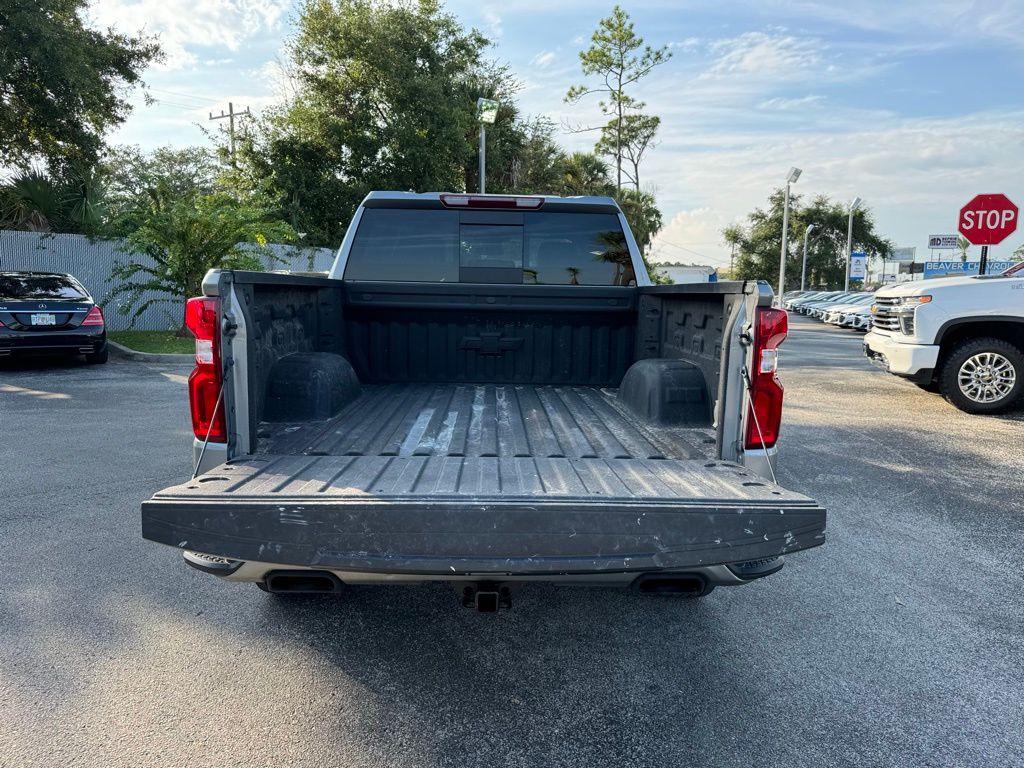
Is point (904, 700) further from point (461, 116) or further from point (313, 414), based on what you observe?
point (461, 116)

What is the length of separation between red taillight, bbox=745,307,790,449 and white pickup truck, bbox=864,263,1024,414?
268 inches

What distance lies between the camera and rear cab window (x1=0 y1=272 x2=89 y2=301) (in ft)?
36.9

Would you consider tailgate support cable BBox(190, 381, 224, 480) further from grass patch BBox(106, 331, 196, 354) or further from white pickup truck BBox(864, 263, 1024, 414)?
grass patch BBox(106, 331, 196, 354)

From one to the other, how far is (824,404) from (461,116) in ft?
66.7

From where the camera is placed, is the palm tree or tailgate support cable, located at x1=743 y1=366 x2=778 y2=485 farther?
the palm tree

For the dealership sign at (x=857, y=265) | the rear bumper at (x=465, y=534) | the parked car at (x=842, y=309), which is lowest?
the rear bumper at (x=465, y=534)

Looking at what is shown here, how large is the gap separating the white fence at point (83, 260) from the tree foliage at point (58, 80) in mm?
2919

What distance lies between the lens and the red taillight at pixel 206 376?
9.13ft

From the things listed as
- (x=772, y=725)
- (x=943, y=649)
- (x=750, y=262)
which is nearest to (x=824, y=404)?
(x=943, y=649)

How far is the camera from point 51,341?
11.2 m

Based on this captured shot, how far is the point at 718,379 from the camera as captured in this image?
132 inches

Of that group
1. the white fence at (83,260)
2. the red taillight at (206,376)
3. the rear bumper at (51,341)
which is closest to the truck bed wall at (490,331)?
the red taillight at (206,376)

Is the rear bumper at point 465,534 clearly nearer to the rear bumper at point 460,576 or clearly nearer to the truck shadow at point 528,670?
the rear bumper at point 460,576

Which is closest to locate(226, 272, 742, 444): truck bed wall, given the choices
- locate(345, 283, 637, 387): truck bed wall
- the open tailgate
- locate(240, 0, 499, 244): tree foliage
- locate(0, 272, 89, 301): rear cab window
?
locate(345, 283, 637, 387): truck bed wall
